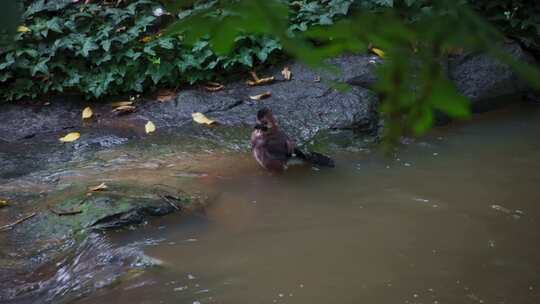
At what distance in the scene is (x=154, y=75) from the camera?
8125 mm

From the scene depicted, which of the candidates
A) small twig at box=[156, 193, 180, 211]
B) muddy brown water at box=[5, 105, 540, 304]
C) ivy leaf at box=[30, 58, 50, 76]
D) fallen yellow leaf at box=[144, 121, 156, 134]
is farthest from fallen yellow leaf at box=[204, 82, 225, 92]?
small twig at box=[156, 193, 180, 211]

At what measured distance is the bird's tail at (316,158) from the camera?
630cm

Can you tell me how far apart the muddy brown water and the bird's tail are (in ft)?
0.32

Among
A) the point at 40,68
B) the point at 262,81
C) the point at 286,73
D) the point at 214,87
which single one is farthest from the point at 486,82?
the point at 40,68

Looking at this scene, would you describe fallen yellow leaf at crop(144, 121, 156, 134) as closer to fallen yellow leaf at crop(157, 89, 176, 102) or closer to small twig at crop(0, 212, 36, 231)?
fallen yellow leaf at crop(157, 89, 176, 102)

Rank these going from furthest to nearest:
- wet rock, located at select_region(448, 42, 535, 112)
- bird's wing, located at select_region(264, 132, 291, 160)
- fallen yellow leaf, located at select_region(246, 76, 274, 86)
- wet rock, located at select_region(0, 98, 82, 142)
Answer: wet rock, located at select_region(448, 42, 535, 112) < fallen yellow leaf, located at select_region(246, 76, 274, 86) < wet rock, located at select_region(0, 98, 82, 142) < bird's wing, located at select_region(264, 132, 291, 160)

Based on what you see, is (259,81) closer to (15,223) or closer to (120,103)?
(120,103)

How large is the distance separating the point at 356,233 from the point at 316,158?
4.70 feet

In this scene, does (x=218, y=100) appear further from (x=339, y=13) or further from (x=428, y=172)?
(x=428, y=172)

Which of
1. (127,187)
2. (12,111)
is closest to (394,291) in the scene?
(127,187)

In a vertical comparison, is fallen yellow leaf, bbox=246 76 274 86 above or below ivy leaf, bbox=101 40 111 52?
below

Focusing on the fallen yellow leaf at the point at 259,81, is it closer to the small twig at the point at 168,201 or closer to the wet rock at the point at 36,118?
the wet rock at the point at 36,118

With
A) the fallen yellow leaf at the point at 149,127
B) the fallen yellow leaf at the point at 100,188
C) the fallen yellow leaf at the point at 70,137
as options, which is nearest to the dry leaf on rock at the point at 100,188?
the fallen yellow leaf at the point at 100,188

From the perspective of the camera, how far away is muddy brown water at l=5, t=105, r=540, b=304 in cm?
420
